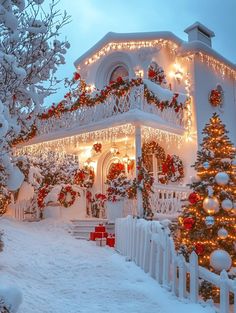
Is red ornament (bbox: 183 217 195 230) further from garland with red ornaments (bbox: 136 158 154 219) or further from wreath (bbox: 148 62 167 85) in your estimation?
wreath (bbox: 148 62 167 85)

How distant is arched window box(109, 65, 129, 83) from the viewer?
1727cm

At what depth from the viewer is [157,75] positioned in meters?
15.9

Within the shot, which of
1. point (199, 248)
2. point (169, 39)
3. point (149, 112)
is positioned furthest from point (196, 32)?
point (199, 248)

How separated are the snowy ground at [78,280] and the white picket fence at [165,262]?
0.59 feet

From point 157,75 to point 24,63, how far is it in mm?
12148

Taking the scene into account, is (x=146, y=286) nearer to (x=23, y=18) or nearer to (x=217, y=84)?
(x=23, y=18)

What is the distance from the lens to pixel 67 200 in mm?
14734

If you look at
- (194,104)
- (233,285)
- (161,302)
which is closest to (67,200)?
(194,104)

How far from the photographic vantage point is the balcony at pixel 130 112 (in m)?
13.1

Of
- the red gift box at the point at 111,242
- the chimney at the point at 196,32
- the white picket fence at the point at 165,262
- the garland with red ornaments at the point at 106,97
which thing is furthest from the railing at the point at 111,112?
the white picket fence at the point at 165,262

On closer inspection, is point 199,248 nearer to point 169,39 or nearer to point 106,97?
point 106,97

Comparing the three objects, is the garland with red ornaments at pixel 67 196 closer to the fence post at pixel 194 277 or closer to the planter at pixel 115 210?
the planter at pixel 115 210

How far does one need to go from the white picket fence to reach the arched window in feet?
29.6

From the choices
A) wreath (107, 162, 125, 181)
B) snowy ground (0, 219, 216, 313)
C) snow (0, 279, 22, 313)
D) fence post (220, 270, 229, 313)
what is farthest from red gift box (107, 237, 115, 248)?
snow (0, 279, 22, 313)
